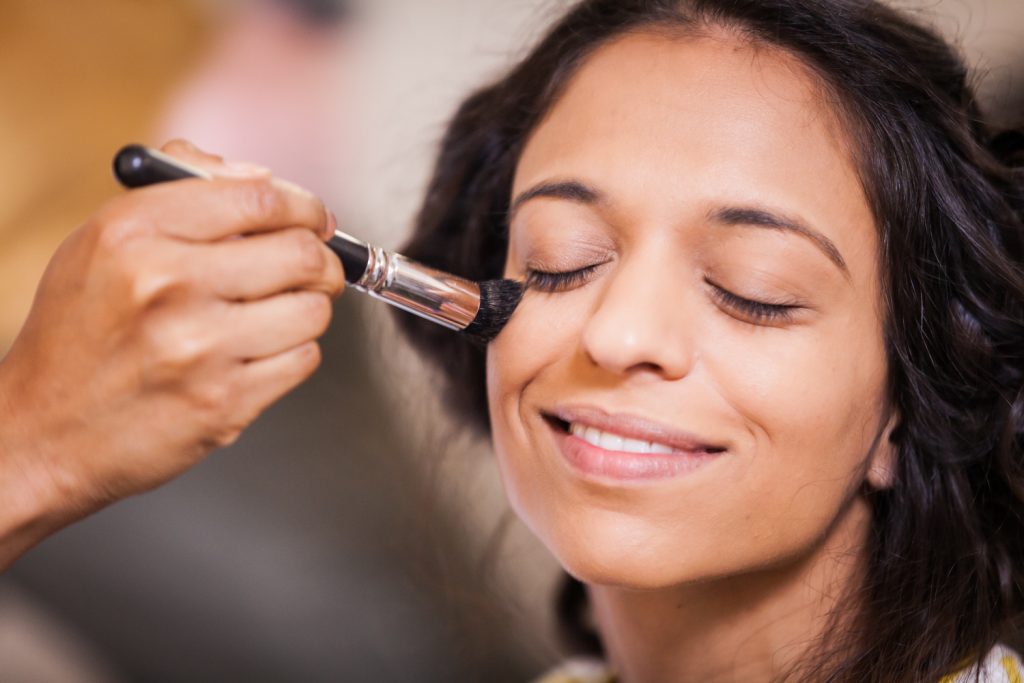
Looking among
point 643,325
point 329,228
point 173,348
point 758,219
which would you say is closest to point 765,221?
point 758,219

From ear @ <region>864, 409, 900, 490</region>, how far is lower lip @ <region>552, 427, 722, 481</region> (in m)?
0.20

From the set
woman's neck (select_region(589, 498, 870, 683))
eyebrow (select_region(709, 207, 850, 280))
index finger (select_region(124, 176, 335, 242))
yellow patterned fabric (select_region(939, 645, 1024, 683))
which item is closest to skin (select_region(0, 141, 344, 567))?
index finger (select_region(124, 176, 335, 242))

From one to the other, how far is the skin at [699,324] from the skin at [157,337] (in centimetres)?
23

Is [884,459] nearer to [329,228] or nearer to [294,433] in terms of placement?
[329,228]

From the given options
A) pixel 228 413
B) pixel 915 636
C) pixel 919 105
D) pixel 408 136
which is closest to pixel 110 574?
pixel 408 136

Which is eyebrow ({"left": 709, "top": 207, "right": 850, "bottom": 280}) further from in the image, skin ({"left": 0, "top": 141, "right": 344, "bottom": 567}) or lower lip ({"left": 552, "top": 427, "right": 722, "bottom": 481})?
skin ({"left": 0, "top": 141, "right": 344, "bottom": 567})

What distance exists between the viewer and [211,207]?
2.04 feet

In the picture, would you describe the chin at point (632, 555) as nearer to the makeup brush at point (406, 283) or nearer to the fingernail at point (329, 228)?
the makeup brush at point (406, 283)

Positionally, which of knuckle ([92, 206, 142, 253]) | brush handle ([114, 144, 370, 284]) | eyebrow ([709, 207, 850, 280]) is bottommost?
eyebrow ([709, 207, 850, 280])

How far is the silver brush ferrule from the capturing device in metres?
0.74

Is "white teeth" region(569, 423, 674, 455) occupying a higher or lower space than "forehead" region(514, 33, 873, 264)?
lower

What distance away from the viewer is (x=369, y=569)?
5.43 ft

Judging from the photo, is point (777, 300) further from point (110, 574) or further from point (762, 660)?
point (110, 574)

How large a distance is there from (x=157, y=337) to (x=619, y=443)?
0.37 m
